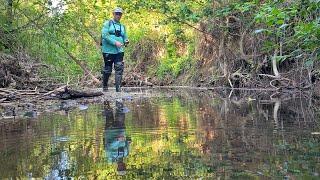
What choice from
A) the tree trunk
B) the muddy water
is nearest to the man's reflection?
the muddy water

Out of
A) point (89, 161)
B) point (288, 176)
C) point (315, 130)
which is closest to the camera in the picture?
point (288, 176)

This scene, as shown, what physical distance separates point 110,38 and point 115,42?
0.51ft

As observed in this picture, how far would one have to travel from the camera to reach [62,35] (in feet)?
30.8

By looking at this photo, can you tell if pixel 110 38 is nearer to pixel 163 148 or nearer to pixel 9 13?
pixel 9 13

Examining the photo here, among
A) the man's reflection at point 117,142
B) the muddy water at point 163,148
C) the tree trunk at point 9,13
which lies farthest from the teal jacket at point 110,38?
the muddy water at point 163,148

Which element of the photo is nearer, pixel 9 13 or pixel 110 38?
pixel 9 13

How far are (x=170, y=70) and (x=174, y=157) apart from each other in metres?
17.4

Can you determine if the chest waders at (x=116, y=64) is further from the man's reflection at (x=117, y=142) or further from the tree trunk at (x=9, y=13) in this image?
the man's reflection at (x=117, y=142)

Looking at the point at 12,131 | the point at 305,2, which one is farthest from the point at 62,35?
the point at 12,131

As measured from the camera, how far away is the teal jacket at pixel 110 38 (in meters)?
9.55

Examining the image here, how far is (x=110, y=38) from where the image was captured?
9547 millimetres

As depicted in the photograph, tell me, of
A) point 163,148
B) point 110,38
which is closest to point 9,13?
point 110,38

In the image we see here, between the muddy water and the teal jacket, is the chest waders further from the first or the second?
the muddy water

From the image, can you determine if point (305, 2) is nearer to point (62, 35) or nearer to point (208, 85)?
point (62, 35)
